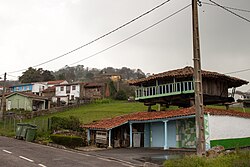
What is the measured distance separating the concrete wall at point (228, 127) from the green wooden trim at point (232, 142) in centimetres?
24

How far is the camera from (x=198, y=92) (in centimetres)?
1286

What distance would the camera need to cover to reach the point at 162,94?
2709 cm

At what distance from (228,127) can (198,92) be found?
10.1m

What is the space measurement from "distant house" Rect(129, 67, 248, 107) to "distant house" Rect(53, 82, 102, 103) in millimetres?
44456

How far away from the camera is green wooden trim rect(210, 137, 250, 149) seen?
66.3 feet

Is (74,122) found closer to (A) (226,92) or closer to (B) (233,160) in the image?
(A) (226,92)

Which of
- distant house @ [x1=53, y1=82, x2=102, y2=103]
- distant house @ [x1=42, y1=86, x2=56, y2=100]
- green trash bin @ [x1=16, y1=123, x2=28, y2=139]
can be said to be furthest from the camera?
distant house @ [x1=42, y1=86, x2=56, y2=100]

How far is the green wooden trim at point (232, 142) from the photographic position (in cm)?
2022

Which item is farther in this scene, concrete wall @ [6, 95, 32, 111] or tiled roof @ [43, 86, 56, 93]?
tiled roof @ [43, 86, 56, 93]

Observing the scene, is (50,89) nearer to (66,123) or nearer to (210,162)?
(66,123)

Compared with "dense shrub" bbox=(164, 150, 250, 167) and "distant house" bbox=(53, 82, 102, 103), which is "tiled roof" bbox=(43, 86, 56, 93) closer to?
"distant house" bbox=(53, 82, 102, 103)

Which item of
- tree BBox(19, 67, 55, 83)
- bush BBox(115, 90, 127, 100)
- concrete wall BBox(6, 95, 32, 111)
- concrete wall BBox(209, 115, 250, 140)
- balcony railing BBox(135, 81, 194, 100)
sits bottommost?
concrete wall BBox(209, 115, 250, 140)

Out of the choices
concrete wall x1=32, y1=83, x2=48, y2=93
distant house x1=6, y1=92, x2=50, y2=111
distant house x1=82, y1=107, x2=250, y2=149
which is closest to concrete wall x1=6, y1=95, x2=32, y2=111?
distant house x1=6, y1=92, x2=50, y2=111

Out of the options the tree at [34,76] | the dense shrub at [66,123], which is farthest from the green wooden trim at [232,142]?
the tree at [34,76]
